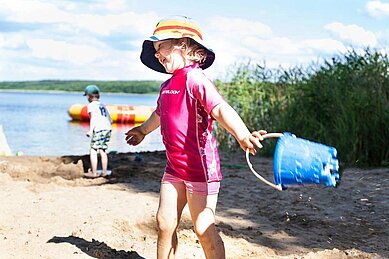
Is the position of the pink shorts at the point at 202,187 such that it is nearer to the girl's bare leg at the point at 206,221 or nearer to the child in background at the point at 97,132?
the girl's bare leg at the point at 206,221

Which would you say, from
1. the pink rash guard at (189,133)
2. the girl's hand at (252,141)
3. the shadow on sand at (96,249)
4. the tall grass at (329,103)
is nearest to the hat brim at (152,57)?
the pink rash guard at (189,133)

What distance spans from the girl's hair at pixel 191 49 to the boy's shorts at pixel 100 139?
5.45 metres

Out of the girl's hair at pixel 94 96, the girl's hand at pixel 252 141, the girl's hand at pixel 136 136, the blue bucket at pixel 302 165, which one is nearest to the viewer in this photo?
the girl's hand at pixel 252 141

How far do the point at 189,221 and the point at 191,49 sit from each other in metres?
2.10

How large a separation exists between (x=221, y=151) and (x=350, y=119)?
338 centimetres

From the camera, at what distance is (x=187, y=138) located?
3.82m

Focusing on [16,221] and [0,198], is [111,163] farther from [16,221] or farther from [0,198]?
[16,221]

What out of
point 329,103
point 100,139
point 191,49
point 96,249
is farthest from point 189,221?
point 329,103

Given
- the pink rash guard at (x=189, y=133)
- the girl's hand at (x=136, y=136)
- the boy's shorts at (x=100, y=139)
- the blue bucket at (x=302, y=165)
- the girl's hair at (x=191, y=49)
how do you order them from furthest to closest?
the boy's shorts at (x=100, y=139) → the girl's hand at (x=136, y=136) → the girl's hair at (x=191, y=49) → the pink rash guard at (x=189, y=133) → the blue bucket at (x=302, y=165)

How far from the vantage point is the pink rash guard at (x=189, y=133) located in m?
3.80

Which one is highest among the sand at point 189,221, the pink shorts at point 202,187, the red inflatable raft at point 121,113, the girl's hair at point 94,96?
the girl's hair at point 94,96

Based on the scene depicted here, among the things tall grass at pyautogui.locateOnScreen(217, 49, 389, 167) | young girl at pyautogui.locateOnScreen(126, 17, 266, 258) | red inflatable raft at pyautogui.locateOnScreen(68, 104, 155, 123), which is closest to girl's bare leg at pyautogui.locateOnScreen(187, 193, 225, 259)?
young girl at pyautogui.locateOnScreen(126, 17, 266, 258)

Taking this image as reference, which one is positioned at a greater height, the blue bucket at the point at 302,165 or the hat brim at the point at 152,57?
the hat brim at the point at 152,57

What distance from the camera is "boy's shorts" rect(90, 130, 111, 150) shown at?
9219 millimetres
